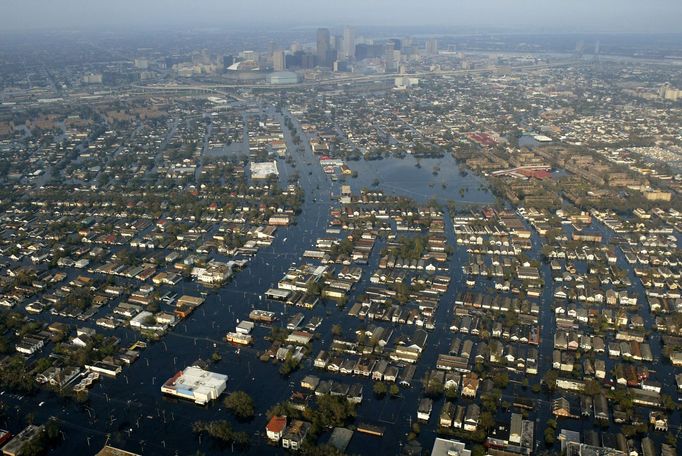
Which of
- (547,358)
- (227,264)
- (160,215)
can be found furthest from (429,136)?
(547,358)

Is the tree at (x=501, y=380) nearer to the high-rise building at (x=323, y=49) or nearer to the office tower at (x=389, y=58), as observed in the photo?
the office tower at (x=389, y=58)

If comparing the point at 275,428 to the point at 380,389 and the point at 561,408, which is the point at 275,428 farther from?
the point at 561,408

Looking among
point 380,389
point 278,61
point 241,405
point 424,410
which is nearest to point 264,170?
point 380,389

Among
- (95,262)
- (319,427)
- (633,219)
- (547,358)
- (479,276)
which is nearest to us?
(319,427)

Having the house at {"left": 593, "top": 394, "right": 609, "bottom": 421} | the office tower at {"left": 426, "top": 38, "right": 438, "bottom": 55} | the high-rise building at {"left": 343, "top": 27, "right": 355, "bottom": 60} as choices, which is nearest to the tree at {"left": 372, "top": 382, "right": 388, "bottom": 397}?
the house at {"left": 593, "top": 394, "right": 609, "bottom": 421}

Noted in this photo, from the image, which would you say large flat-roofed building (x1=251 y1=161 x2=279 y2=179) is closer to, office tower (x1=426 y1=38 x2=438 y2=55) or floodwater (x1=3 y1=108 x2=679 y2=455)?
floodwater (x1=3 y1=108 x2=679 y2=455)

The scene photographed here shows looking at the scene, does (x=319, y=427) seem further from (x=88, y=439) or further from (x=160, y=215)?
(x=160, y=215)
